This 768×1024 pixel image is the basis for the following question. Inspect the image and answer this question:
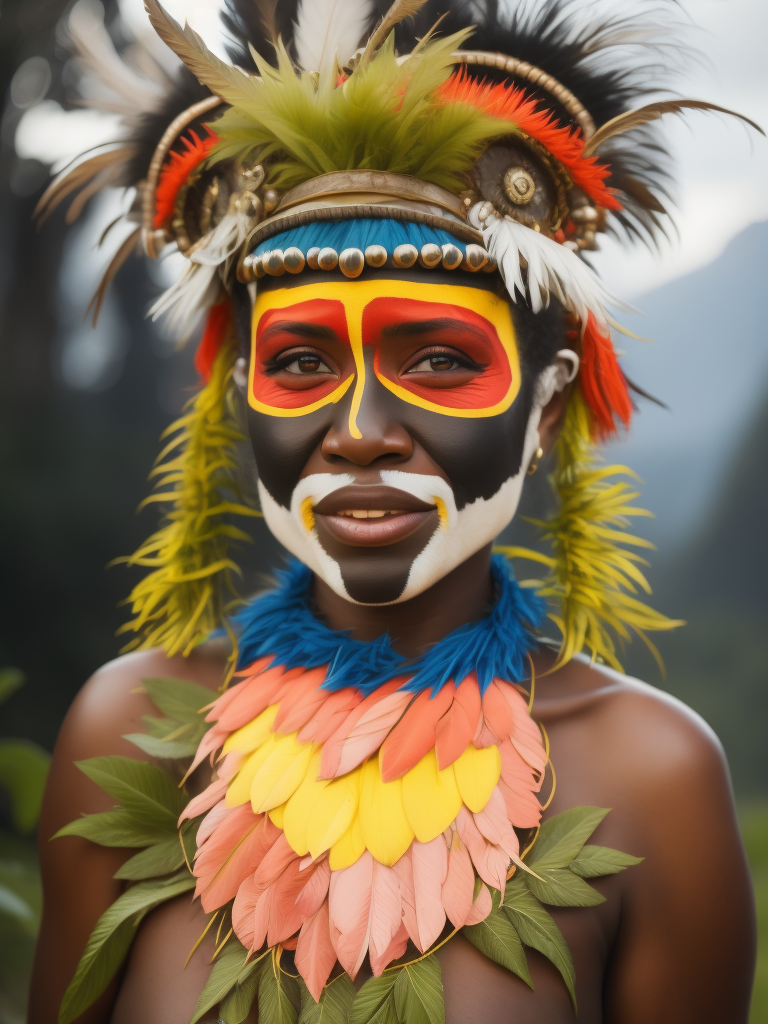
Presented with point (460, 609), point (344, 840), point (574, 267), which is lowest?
point (344, 840)

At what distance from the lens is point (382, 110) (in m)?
1.41

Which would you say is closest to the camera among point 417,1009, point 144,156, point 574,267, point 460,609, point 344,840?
point 417,1009

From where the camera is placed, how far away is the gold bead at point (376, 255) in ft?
4.57

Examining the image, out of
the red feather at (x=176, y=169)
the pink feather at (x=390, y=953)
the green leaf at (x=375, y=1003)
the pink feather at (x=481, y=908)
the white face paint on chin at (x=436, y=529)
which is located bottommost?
the green leaf at (x=375, y=1003)

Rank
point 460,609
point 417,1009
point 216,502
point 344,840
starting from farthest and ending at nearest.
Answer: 1. point 216,502
2. point 460,609
3. point 344,840
4. point 417,1009

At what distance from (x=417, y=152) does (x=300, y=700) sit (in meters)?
0.95

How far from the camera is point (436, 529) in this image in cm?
146

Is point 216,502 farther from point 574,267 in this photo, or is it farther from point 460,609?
point 574,267

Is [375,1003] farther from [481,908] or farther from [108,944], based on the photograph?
[108,944]

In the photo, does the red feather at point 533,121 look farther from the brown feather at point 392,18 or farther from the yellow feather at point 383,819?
the yellow feather at point 383,819

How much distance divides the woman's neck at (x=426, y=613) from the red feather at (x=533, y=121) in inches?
27.2

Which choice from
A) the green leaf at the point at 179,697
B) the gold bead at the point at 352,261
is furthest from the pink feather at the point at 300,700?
the gold bead at the point at 352,261

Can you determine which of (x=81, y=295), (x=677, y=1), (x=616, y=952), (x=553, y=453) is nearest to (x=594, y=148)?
(x=677, y=1)

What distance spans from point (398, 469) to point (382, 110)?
584 millimetres
